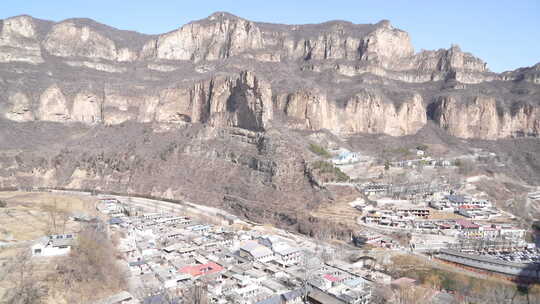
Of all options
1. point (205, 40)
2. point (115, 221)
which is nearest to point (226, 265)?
point (115, 221)

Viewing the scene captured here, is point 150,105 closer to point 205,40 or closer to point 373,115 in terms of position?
point 205,40

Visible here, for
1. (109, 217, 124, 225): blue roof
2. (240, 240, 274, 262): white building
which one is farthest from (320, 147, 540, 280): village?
(109, 217, 124, 225): blue roof

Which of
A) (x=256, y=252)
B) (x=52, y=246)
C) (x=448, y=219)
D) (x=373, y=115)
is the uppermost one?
(x=373, y=115)

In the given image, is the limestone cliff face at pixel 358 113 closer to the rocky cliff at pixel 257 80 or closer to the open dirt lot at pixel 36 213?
the rocky cliff at pixel 257 80

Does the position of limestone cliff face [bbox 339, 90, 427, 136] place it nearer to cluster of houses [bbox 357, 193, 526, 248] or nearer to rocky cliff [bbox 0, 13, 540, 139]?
rocky cliff [bbox 0, 13, 540, 139]

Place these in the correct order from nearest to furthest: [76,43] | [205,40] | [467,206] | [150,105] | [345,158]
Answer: [467,206] → [345,158] → [150,105] → [76,43] → [205,40]

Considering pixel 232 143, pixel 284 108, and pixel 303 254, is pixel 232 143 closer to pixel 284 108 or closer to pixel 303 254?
pixel 284 108
